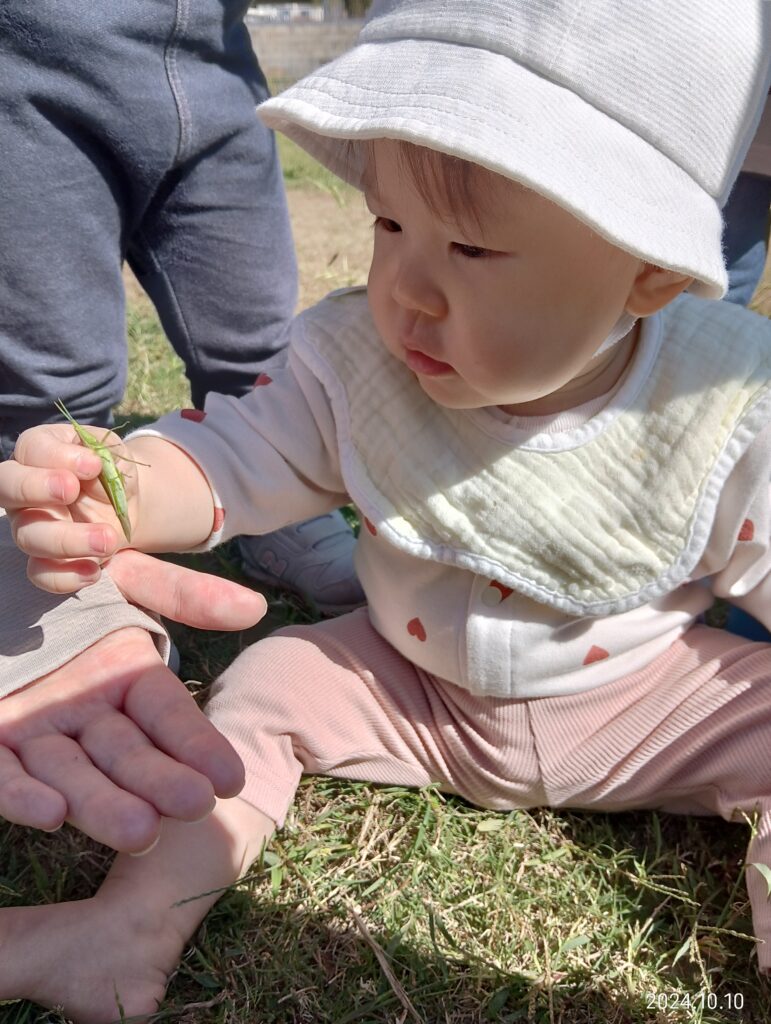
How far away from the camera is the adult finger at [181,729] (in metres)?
1.27

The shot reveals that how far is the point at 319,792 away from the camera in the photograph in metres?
1.83

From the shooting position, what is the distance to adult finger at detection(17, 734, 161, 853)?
1189mm

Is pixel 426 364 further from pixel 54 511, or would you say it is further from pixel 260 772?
pixel 260 772

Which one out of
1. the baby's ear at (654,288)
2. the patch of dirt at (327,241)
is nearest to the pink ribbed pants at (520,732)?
the baby's ear at (654,288)

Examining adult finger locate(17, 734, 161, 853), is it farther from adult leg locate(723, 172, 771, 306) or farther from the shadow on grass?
adult leg locate(723, 172, 771, 306)

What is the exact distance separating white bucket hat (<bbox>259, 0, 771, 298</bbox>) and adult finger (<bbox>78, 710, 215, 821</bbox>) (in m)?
0.82

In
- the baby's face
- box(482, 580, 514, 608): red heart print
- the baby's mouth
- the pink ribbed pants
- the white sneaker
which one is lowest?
the white sneaker

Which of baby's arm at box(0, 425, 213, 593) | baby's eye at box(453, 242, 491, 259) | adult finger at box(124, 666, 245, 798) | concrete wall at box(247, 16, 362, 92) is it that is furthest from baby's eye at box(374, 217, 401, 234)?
concrete wall at box(247, 16, 362, 92)

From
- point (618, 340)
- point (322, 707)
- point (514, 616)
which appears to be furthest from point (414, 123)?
Answer: point (322, 707)

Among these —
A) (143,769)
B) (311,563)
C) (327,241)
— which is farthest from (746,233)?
(327,241)

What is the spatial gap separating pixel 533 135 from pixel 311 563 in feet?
4.36

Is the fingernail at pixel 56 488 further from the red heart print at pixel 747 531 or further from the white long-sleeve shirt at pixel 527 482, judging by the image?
the red heart print at pixel 747 531

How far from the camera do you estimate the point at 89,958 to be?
1422 millimetres

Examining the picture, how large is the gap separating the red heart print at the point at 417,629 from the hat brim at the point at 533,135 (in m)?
0.75
